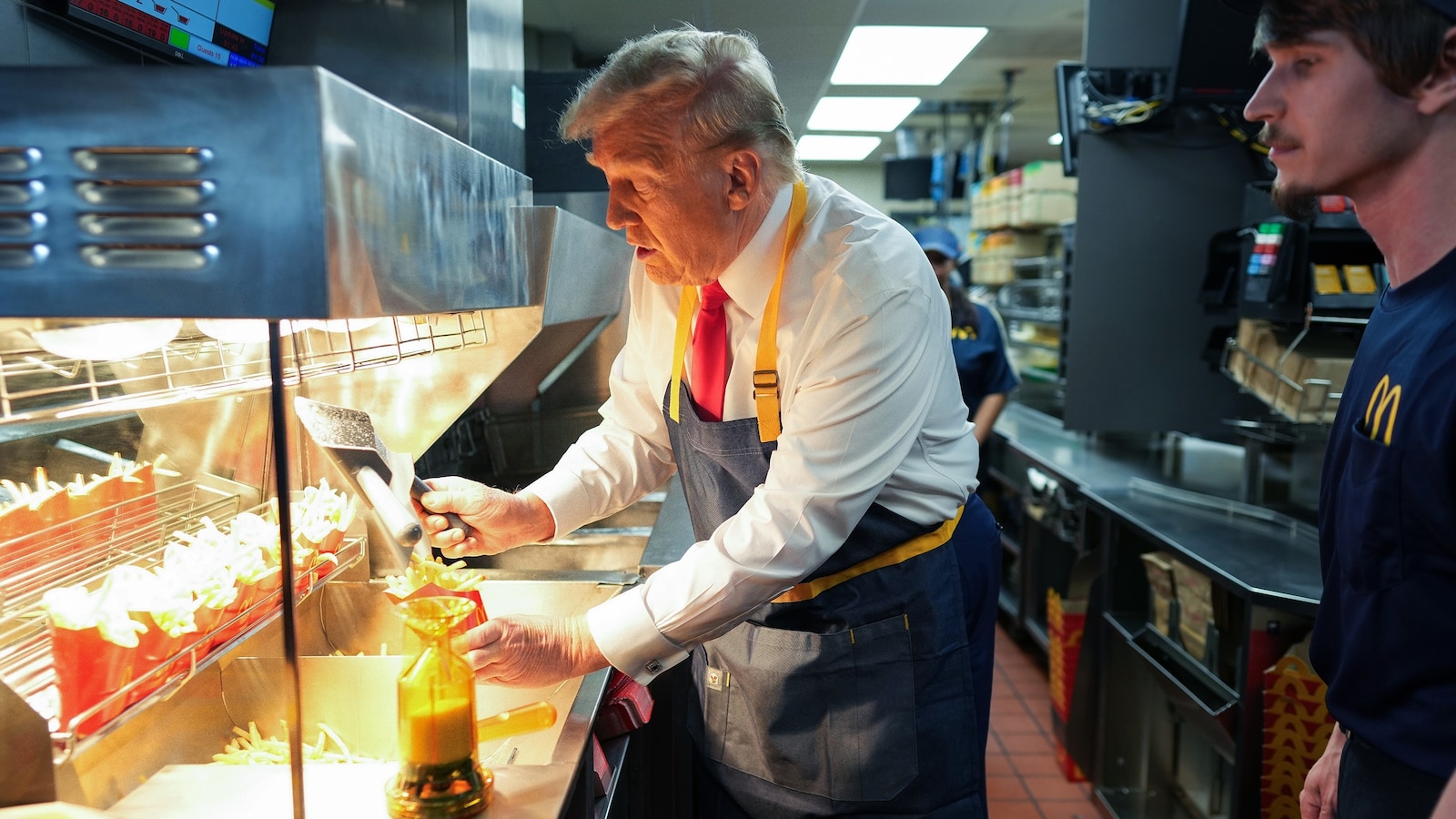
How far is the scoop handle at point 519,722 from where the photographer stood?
113 centimetres

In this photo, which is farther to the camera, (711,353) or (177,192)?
(711,353)

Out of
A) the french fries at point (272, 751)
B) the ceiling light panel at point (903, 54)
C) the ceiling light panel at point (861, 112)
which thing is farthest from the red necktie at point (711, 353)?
the ceiling light panel at point (861, 112)

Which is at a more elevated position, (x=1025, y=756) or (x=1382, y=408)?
(x=1382, y=408)

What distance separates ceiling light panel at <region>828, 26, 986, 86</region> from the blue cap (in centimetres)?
105

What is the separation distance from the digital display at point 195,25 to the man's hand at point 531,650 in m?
0.90

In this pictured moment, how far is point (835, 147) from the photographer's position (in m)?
8.77

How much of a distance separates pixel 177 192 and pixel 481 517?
84 cm

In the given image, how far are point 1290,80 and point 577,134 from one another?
35.0 inches

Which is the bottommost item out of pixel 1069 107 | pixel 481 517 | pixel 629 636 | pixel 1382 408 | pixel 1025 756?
pixel 1025 756

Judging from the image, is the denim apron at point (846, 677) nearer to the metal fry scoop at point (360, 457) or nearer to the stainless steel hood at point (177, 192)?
the metal fry scoop at point (360, 457)

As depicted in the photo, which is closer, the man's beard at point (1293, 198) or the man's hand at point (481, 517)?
the man's beard at point (1293, 198)

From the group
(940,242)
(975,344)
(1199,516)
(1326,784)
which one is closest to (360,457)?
(1326,784)

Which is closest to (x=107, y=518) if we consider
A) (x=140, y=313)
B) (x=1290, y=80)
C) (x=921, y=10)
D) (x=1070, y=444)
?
(x=140, y=313)

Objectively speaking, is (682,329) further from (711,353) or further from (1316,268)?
(1316,268)
